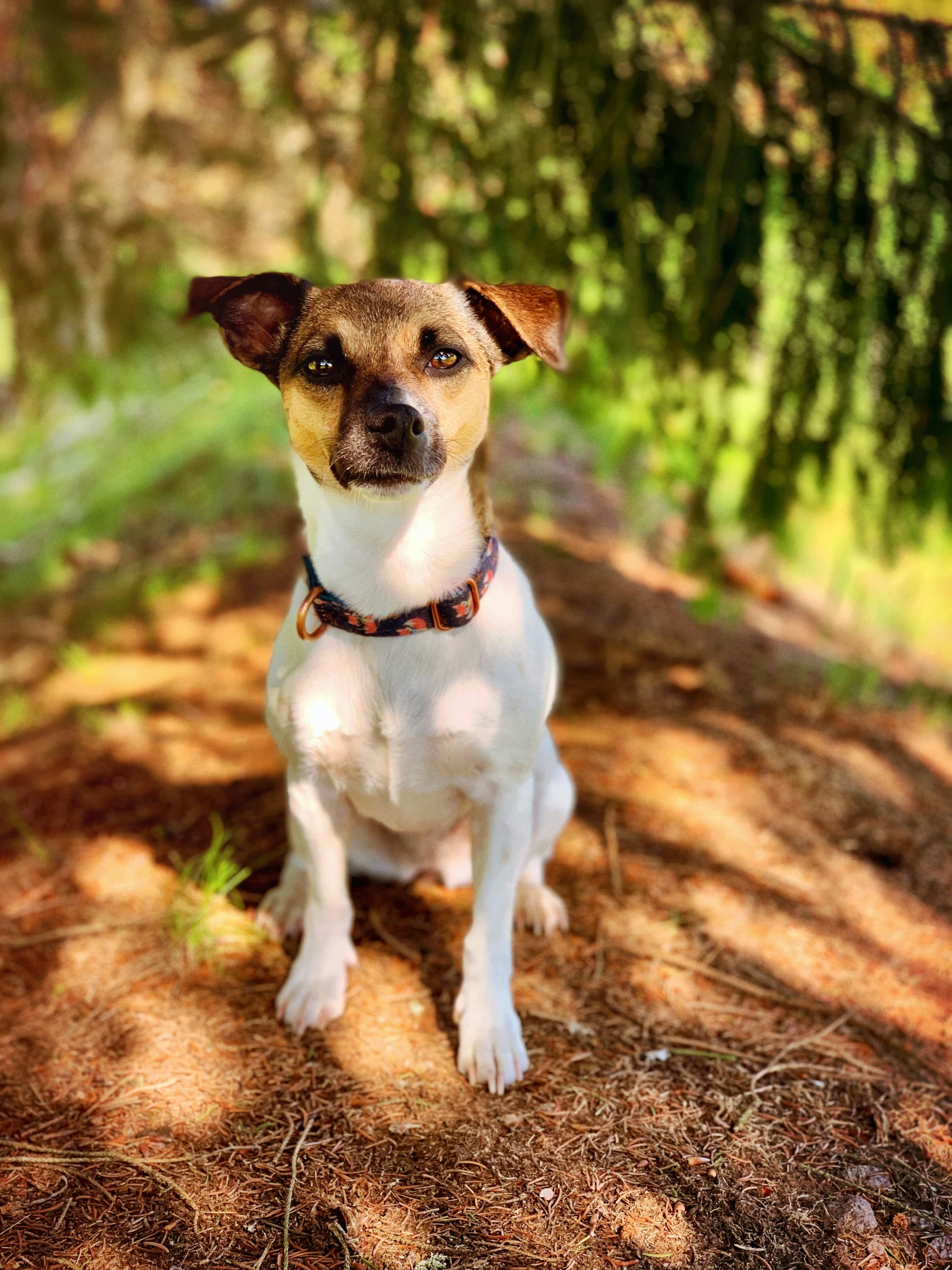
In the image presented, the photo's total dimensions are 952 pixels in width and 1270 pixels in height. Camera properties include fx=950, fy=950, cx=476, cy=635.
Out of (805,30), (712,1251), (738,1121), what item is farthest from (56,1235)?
(805,30)

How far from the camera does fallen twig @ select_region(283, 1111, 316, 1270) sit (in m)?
1.78

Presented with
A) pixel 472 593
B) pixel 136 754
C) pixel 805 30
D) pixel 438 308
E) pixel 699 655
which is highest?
pixel 805 30

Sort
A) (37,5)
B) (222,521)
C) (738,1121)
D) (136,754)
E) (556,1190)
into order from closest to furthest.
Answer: (556,1190), (738,1121), (136,754), (37,5), (222,521)

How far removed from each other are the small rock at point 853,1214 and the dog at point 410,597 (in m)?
0.71

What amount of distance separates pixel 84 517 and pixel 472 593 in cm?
541

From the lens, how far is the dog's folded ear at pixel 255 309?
2107 mm

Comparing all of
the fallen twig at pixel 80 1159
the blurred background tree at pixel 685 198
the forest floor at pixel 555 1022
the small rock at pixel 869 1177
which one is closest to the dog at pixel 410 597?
the forest floor at pixel 555 1022

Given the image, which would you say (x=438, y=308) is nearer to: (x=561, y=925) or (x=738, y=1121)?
(x=561, y=925)

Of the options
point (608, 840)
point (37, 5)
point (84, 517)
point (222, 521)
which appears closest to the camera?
point (608, 840)

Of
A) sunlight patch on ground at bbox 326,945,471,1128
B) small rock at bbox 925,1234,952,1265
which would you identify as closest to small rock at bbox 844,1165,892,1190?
small rock at bbox 925,1234,952,1265

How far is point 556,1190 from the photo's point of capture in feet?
6.32

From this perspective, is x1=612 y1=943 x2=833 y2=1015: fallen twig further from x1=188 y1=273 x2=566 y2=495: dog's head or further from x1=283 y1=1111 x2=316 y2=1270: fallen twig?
x1=188 y1=273 x2=566 y2=495: dog's head

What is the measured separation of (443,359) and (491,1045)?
159 centimetres

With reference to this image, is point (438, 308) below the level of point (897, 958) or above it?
above
